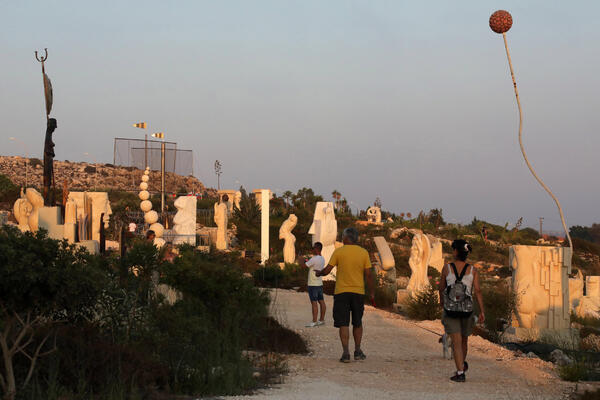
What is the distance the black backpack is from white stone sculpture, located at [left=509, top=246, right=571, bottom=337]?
22.2 ft

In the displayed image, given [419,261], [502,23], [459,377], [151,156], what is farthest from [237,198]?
[459,377]

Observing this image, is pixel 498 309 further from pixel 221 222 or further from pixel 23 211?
pixel 221 222

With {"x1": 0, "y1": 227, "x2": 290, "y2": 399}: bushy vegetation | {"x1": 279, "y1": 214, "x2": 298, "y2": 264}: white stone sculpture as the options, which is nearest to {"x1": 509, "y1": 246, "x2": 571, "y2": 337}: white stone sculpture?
{"x1": 0, "y1": 227, "x2": 290, "y2": 399}: bushy vegetation

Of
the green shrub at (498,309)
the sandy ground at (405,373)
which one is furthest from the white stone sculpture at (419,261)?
the sandy ground at (405,373)

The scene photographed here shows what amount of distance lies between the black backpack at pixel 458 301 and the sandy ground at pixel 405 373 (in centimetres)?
81

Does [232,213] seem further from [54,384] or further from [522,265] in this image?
[54,384]

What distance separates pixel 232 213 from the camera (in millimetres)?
40594

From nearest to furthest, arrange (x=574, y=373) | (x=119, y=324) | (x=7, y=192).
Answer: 1. (x=119, y=324)
2. (x=574, y=373)
3. (x=7, y=192)

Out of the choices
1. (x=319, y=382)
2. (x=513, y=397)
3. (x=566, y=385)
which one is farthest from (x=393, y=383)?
(x=566, y=385)

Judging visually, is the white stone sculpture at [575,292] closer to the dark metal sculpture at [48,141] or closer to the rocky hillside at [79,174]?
the dark metal sculpture at [48,141]

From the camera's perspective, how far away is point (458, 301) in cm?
769

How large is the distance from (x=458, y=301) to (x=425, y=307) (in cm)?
745

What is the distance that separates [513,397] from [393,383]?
1.33 metres

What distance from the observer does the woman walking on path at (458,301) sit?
7.67 m
